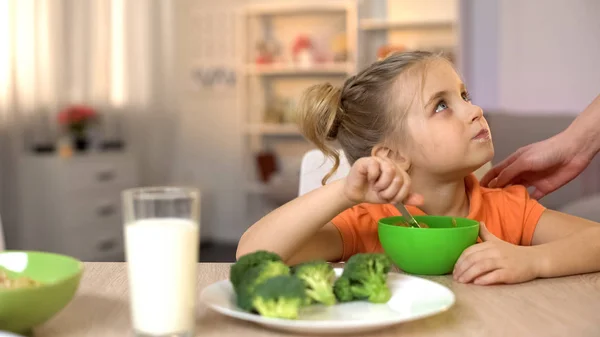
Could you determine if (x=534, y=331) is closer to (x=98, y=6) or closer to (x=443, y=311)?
(x=443, y=311)

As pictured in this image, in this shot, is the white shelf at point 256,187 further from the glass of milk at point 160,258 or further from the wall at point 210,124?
the glass of milk at point 160,258

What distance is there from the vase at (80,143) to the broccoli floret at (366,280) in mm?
4086

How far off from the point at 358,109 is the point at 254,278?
2.45ft

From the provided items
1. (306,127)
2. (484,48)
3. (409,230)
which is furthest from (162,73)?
(409,230)

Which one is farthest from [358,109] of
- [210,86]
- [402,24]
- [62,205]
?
[210,86]

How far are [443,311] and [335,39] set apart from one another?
4815 mm

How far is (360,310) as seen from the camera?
0.85 meters

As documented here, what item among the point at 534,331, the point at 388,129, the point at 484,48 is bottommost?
the point at 534,331

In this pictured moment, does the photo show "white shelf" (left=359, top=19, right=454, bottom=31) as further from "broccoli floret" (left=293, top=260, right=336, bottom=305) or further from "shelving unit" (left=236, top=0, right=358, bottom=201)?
"broccoli floret" (left=293, top=260, right=336, bottom=305)

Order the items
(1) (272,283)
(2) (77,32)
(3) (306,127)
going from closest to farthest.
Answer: (1) (272,283) < (3) (306,127) < (2) (77,32)

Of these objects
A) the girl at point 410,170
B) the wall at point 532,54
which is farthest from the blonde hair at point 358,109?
the wall at point 532,54

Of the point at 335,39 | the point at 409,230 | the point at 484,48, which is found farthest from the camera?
the point at 335,39

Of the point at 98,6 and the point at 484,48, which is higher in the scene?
the point at 98,6

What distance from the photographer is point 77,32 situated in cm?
484
